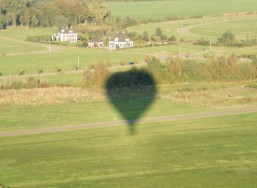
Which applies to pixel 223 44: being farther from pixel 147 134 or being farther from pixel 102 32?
pixel 147 134

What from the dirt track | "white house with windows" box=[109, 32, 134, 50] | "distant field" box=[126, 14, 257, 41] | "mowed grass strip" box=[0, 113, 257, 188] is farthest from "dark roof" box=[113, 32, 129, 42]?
"mowed grass strip" box=[0, 113, 257, 188]

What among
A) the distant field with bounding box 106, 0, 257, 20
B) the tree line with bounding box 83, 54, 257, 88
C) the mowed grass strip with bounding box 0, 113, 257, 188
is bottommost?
the mowed grass strip with bounding box 0, 113, 257, 188

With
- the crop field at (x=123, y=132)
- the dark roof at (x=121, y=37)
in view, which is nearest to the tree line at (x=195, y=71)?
the crop field at (x=123, y=132)

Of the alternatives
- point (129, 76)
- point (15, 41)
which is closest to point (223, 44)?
point (15, 41)

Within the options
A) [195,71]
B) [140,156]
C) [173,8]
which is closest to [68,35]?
[195,71]

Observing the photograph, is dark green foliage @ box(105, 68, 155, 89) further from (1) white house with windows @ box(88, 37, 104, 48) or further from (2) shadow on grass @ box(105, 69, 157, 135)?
(1) white house with windows @ box(88, 37, 104, 48)

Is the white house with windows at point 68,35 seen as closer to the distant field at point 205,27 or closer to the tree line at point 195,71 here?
the distant field at point 205,27
